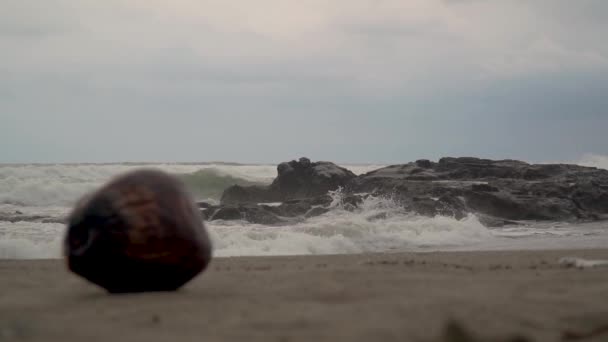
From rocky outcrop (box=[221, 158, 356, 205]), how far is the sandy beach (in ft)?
59.0

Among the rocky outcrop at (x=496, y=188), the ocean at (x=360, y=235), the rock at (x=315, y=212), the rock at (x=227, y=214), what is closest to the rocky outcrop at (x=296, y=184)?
the rocky outcrop at (x=496, y=188)

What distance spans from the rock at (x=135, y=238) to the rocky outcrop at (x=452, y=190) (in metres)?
12.3

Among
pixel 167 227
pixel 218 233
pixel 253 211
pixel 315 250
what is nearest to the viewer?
pixel 167 227

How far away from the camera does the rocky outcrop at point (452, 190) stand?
58.2ft

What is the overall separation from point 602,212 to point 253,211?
363 inches

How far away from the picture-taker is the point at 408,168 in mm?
23531

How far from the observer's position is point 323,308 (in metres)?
3.61

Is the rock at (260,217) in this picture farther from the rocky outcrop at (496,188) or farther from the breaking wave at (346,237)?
the breaking wave at (346,237)

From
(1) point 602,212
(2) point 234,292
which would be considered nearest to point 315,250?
(2) point 234,292

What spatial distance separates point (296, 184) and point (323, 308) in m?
20.7

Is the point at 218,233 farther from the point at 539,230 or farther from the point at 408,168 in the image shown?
the point at 408,168

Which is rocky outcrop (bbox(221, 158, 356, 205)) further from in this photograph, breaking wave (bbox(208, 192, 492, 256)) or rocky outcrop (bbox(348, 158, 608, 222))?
breaking wave (bbox(208, 192, 492, 256))

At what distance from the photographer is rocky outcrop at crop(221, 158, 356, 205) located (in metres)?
23.5

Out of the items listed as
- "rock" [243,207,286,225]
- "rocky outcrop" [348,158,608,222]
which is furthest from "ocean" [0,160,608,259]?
"rocky outcrop" [348,158,608,222]
